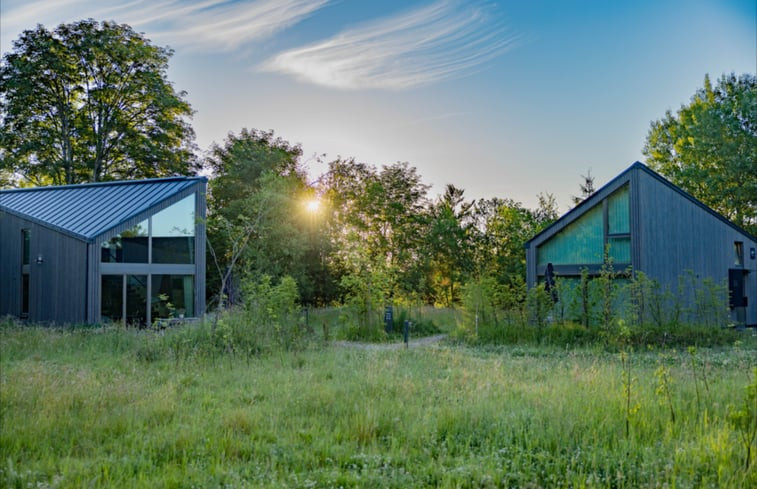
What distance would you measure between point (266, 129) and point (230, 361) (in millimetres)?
19165

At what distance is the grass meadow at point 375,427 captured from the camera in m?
3.84

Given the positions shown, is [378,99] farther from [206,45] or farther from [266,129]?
[266,129]

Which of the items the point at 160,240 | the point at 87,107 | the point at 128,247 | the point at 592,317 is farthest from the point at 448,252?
the point at 87,107

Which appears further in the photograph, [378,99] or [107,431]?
[378,99]

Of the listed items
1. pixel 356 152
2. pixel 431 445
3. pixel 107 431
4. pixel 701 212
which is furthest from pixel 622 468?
pixel 356 152

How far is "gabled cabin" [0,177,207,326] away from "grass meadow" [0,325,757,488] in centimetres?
813

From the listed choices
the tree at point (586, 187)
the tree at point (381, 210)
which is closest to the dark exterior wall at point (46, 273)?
the tree at point (381, 210)

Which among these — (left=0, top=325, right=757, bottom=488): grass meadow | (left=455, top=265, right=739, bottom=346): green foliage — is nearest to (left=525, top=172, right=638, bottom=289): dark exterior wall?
(left=455, top=265, right=739, bottom=346): green foliage

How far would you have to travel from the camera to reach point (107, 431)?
493 centimetres

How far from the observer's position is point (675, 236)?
15203 millimetres

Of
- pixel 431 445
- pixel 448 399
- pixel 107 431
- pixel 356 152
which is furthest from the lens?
pixel 356 152

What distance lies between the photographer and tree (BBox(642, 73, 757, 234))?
25.4 meters

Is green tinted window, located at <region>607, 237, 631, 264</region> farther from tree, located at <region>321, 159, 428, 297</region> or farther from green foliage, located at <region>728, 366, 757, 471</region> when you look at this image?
tree, located at <region>321, 159, 428, 297</region>

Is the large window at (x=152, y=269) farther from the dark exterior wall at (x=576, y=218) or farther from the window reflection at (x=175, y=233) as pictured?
the dark exterior wall at (x=576, y=218)
